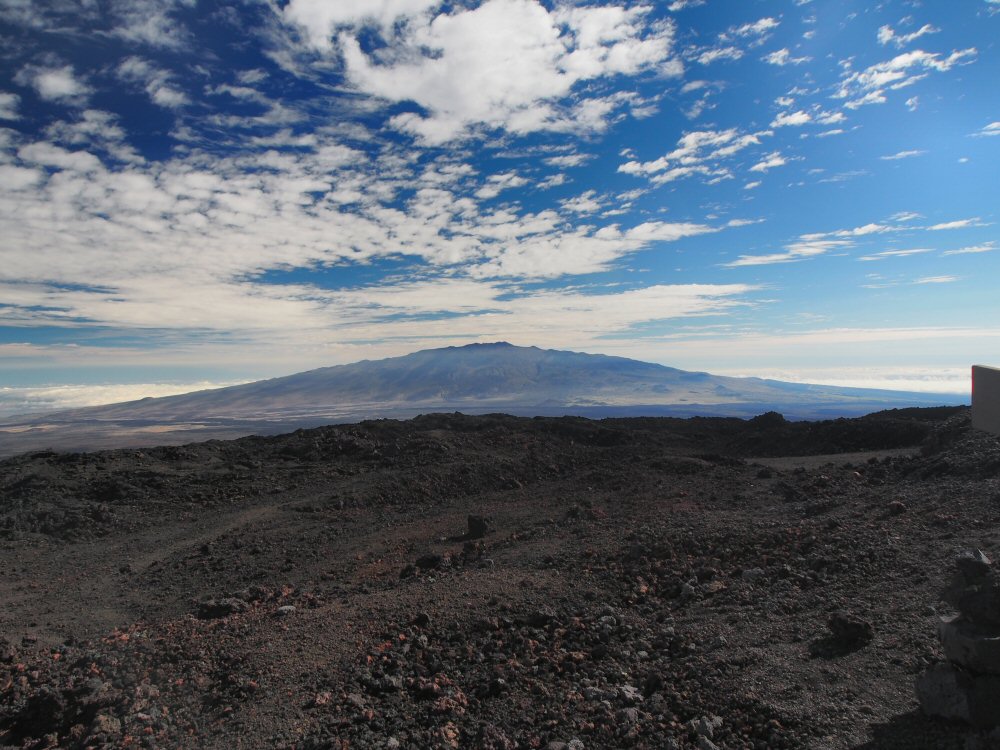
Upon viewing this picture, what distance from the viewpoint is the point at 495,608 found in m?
6.82

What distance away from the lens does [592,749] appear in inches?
166

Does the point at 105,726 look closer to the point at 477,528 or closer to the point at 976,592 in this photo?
the point at 976,592

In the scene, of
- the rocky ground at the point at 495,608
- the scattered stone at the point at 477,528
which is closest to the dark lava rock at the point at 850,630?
the rocky ground at the point at 495,608

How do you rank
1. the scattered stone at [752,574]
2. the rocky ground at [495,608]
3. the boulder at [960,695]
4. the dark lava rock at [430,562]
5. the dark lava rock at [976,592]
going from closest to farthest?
the boulder at [960,695] < the dark lava rock at [976,592] < the rocky ground at [495,608] < the scattered stone at [752,574] < the dark lava rock at [430,562]

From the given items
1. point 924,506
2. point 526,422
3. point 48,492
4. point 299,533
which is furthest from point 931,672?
point 526,422

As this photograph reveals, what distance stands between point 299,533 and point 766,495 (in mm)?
10179

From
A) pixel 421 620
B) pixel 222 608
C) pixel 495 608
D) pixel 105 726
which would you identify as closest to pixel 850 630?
pixel 495 608

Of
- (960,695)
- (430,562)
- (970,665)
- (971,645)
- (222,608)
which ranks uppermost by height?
(971,645)

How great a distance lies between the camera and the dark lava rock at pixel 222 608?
307 inches

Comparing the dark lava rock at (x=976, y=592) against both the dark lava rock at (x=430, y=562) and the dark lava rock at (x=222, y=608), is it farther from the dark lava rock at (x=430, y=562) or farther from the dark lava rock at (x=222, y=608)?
the dark lava rock at (x=222, y=608)

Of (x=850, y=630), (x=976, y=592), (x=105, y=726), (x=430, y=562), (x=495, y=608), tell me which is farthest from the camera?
(x=430, y=562)

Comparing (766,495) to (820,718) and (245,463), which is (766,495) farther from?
(245,463)

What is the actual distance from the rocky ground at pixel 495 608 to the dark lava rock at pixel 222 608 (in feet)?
0.21

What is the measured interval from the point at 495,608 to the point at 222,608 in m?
3.99
